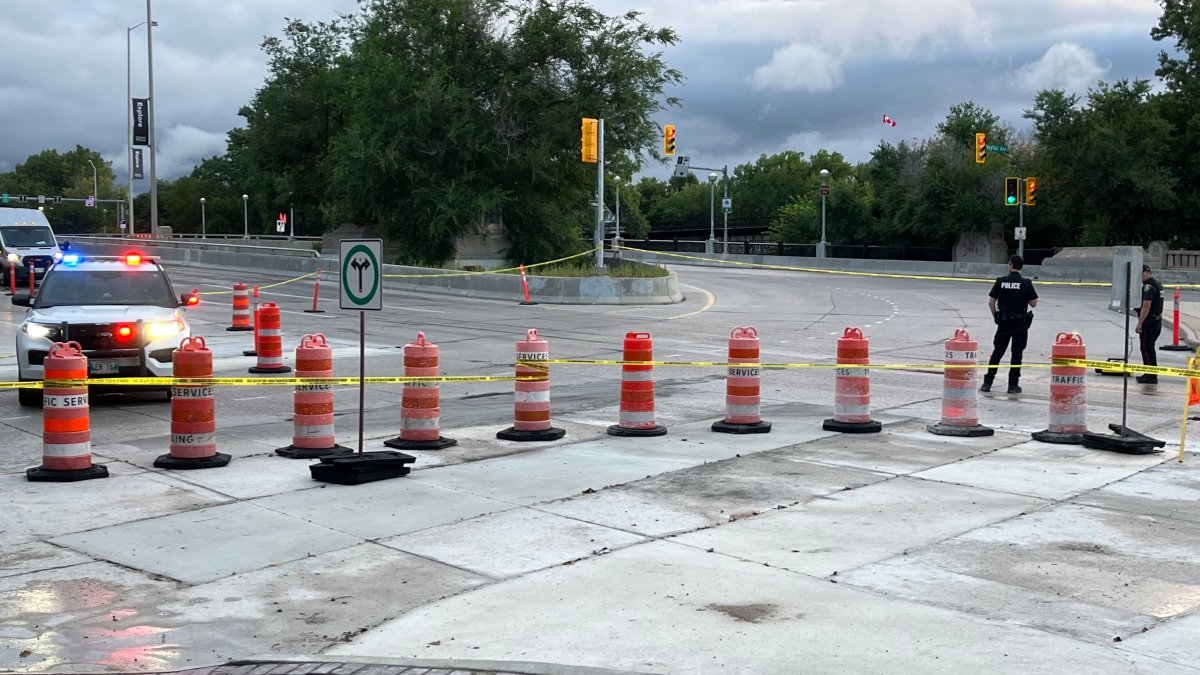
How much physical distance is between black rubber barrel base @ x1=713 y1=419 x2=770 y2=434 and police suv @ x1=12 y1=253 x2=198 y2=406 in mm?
6490

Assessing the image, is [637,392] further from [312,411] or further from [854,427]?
[312,411]

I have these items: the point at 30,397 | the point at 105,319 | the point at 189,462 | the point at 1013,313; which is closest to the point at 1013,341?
the point at 1013,313

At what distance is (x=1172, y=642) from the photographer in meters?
5.95

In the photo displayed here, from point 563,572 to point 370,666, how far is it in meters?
1.84

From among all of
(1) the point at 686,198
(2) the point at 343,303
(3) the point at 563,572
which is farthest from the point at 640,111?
(1) the point at 686,198

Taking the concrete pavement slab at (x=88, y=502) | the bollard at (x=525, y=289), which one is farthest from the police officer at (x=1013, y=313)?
the bollard at (x=525, y=289)

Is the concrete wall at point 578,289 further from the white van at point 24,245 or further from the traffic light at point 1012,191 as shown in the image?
the traffic light at point 1012,191

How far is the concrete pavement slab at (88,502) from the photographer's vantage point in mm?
8438

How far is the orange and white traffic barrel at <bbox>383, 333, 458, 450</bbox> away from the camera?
11.3 meters

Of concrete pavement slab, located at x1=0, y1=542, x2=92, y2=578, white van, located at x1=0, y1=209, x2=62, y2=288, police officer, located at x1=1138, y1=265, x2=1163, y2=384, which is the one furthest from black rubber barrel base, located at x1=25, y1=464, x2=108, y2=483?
white van, located at x1=0, y1=209, x2=62, y2=288

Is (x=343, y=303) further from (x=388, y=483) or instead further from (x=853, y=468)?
(x=853, y=468)

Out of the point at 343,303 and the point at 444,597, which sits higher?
the point at 343,303

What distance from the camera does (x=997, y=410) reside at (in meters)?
14.2

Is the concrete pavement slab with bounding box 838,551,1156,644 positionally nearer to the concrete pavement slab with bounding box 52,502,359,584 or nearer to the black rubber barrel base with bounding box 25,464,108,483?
the concrete pavement slab with bounding box 52,502,359,584
